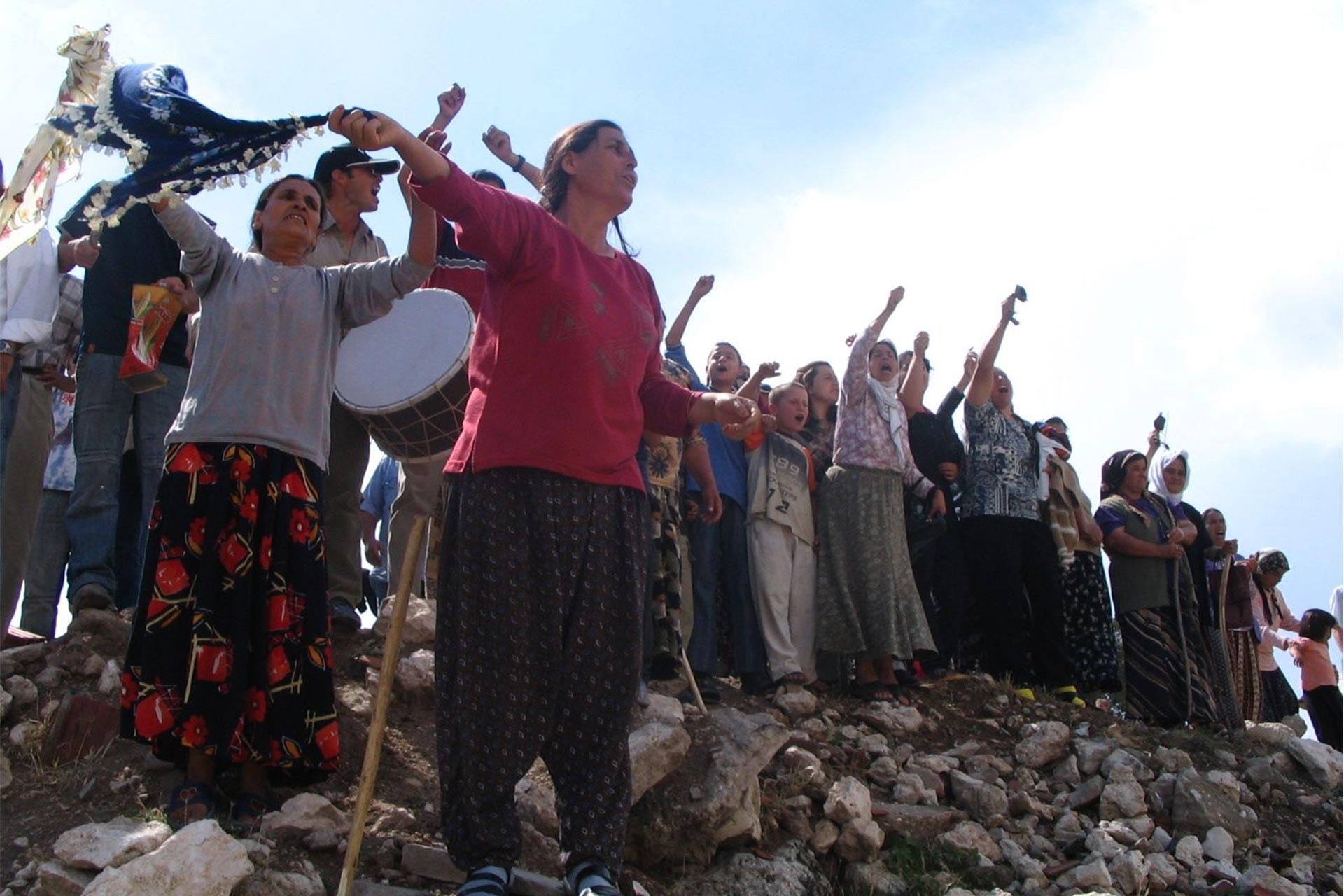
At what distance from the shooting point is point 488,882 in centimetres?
301

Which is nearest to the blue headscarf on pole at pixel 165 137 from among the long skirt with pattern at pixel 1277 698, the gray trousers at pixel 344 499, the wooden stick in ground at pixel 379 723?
the wooden stick in ground at pixel 379 723

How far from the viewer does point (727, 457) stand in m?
6.86

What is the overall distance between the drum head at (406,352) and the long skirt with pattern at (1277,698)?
7256 millimetres

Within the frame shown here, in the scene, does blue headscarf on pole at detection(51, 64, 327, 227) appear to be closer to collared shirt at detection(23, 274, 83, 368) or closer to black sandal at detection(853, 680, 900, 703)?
collared shirt at detection(23, 274, 83, 368)

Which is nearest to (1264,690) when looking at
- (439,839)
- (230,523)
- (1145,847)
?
(1145,847)

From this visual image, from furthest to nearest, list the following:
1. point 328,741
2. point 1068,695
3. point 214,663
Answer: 1. point 1068,695
2. point 328,741
3. point 214,663

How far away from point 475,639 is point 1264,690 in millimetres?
7997

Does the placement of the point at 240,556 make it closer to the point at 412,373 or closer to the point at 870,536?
the point at 412,373

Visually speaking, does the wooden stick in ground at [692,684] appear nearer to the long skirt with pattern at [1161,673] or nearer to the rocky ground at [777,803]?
the rocky ground at [777,803]

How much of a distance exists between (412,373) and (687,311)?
9.50 feet

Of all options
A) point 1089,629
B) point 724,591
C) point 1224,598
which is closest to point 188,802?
point 724,591

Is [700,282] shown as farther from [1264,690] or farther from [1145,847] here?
[1264,690]

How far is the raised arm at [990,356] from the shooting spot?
7.52 meters

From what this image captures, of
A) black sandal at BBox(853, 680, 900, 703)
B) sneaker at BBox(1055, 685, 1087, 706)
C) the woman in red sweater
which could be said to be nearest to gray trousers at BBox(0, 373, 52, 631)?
the woman in red sweater
